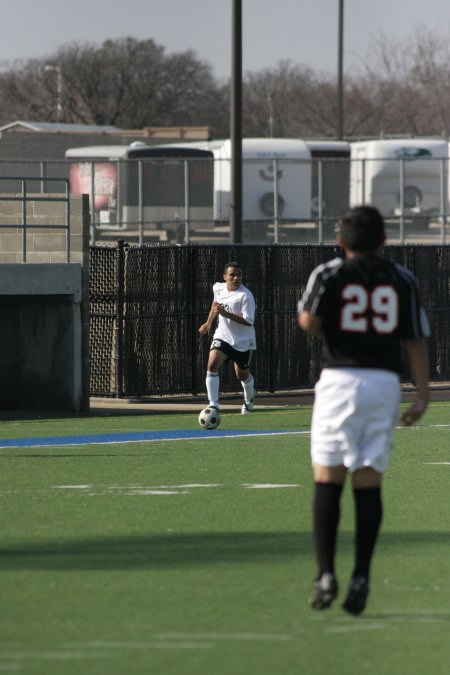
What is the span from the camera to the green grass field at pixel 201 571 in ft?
18.2

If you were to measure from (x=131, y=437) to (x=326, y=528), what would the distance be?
30.0 ft

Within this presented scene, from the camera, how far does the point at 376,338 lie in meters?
6.06

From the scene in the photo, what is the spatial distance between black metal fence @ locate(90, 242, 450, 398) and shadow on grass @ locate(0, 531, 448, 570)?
11678 millimetres

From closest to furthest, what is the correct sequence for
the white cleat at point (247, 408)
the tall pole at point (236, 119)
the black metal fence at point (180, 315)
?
the white cleat at point (247, 408) < the black metal fence at point (180, 315) < the tall pole at point (236, 119)

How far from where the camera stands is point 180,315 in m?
20.3

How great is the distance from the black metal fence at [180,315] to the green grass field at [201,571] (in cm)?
721

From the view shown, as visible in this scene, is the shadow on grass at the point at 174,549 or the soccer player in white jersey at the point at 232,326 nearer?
the shadow on grass at the point at 174,549

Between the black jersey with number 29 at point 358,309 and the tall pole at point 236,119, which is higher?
the tall pole at point 236,119

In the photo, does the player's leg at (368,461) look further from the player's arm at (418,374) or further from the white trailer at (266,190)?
the white trailer at (266,190)

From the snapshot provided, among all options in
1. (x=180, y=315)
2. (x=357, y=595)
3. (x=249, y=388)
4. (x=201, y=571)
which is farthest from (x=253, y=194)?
(x=357, y=595)

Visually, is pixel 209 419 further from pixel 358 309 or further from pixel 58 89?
pixel 58 89

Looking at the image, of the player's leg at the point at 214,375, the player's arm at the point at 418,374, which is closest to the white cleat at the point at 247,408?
the player's leg at the point at 214,375

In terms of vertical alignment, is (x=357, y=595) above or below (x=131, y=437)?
above

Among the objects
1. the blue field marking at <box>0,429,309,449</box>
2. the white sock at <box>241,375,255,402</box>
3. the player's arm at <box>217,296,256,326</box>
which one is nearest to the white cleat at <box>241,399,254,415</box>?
the white sock at <box>241,375,255,402</box>
